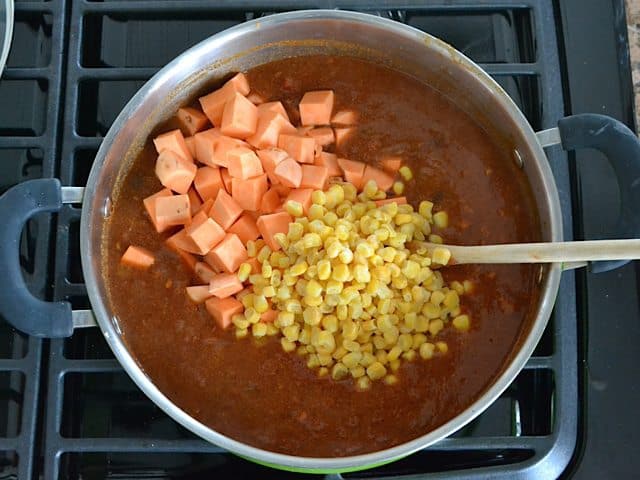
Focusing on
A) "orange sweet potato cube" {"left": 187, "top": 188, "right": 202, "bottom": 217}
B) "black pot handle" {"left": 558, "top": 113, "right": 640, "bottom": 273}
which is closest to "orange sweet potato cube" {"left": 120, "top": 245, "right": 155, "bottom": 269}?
"orange sweet potato cube" {"left": 187, "top": 188, "right": 202, "bottom": 217}

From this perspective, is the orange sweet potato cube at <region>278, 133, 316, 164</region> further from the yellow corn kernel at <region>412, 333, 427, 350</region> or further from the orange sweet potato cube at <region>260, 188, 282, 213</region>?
the yellow corn kernel at <region>412, 333, 427, 350</region>

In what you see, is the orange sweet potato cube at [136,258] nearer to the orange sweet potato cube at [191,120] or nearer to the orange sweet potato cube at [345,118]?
the orange sweet potato cube at [191,120]

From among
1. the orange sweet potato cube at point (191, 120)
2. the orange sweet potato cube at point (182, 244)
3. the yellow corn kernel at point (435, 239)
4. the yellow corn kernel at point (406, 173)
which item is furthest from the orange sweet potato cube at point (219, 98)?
the yellow corn kernel at point (435, 239)

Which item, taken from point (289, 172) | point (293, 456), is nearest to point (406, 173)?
point (289, 172)

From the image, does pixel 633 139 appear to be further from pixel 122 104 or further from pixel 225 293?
pixel 122 104

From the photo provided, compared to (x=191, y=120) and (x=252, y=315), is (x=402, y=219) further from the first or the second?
(x=191, y=120)

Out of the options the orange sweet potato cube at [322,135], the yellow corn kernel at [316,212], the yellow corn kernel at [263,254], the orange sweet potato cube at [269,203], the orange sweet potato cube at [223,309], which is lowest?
the orange sweet potato cube at [223,309]

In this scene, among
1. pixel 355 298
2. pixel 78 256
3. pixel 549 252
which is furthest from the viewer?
pixel 78 256
